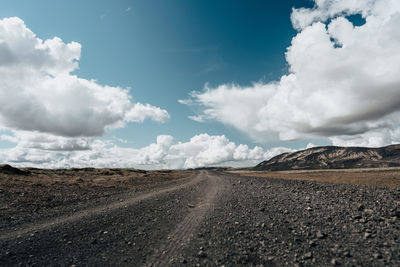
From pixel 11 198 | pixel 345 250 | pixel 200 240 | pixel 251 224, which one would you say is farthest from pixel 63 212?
pixel 345 250

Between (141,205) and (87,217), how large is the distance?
145 inches

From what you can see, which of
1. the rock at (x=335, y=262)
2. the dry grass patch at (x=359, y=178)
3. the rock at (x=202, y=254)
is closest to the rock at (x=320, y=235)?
the rock at (x=335, y=262)

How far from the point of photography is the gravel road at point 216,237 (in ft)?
18.9

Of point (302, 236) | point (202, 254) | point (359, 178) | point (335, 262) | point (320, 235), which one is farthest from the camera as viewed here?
point (359, 178)

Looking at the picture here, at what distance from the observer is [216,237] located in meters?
7.45

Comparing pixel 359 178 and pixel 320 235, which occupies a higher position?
pixel 359 178

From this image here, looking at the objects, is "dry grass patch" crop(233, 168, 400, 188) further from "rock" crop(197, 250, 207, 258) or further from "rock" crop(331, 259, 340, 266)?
"rock" crop(197, 250, 207, 258)

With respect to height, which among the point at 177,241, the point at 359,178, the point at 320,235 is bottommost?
the point at 177,241

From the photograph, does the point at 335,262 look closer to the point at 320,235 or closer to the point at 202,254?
the point at 320,235

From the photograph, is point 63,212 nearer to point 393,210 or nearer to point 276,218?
point 276,218

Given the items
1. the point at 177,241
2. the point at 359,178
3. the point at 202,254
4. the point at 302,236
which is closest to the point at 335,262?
the point at 302,236

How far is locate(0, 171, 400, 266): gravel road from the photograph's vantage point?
18.9 ft

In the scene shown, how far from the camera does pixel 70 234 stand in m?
7.84

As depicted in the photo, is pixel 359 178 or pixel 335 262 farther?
pixel 359 178
